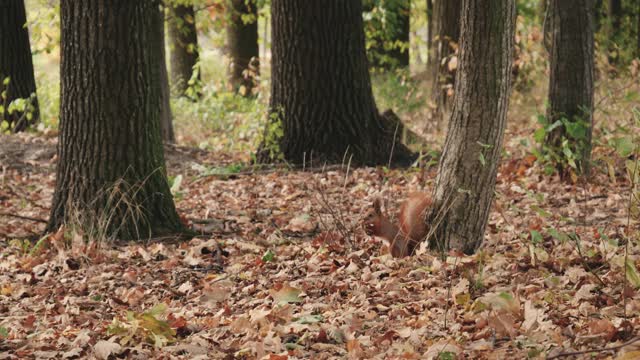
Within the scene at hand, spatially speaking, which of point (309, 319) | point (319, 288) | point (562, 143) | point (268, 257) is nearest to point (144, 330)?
point (309, 319)

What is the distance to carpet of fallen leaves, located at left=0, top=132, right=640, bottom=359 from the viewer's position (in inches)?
155

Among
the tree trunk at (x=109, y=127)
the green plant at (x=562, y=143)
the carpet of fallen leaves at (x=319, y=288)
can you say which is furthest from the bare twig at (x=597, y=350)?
the green plant at (x=562, y=143)

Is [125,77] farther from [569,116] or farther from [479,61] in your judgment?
[569,116]

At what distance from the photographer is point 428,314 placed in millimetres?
4340

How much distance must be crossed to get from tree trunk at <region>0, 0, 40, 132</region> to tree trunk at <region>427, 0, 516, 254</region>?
7.67m

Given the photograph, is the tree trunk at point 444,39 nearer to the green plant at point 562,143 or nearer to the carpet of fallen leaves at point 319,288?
the green plant at point 562,143

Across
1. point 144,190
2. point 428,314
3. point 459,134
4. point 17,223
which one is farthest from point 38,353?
point 17,223

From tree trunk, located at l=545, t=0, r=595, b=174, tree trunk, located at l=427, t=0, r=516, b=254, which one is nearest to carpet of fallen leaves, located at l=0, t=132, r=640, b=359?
tree trunk, located at l=427, t=0, r=516, b=254

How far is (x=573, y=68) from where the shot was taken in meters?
7.75

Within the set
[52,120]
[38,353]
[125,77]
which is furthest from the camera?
[52,120]

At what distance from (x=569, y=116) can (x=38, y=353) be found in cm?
558

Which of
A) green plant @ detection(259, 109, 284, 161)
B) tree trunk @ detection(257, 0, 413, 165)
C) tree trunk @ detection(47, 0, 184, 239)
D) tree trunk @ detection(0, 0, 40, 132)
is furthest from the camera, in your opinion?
tree trunk @ detection(0, 0, 40, 132)

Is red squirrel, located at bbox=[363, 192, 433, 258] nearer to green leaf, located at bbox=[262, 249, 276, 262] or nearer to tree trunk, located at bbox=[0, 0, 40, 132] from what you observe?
green leaf, located at bbox=[262, 249, 276, 262]

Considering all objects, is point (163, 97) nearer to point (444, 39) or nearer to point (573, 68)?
point (444, 39)
